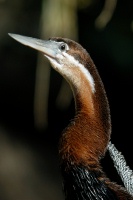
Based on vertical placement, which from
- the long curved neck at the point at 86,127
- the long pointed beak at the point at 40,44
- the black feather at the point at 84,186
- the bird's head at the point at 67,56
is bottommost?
the black feather at the point at 84,186

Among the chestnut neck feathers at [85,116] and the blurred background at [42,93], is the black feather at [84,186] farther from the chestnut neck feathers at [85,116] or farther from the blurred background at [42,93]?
the blurred background at [42,93]

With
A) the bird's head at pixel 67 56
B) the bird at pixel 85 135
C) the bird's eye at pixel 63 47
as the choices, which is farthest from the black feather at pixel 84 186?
the bird's eye at pixel 63 47

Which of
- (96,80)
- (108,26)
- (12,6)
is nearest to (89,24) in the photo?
(108,26)

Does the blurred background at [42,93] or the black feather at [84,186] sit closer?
the black feather at [84,186]

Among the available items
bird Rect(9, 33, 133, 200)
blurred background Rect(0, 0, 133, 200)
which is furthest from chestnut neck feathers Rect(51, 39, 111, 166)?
blurred background Rect(0, 0, 133, 200)

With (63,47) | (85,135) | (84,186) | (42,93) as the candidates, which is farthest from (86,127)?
(42,93)

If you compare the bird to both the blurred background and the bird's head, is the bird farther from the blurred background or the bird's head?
the blurred background

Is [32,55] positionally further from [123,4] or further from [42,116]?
[123,4]
